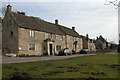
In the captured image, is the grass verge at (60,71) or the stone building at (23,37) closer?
the grass verge at (60,71)

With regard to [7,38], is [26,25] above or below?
above

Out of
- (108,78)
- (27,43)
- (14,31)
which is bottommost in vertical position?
(108,78)

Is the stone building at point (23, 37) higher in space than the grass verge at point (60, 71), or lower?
higher

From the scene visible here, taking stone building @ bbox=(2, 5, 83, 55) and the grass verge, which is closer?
the grass verge

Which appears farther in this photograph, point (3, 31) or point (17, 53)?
point (3, 31)

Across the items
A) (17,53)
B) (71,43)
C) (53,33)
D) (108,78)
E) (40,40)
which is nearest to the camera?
(108,78)

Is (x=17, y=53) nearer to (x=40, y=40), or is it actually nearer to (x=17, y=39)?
(x=17, y=39)

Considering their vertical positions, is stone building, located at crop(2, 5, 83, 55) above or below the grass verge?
above


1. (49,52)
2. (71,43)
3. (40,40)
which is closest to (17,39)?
(40,40)

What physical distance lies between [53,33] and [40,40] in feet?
23.2

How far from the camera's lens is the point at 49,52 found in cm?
4869

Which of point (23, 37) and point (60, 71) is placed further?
point (23, 37)

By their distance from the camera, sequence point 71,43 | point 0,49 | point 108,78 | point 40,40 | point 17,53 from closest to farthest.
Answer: point 108,78 < point 17,53 < point 0,49 < point 40,40 < point 71,43

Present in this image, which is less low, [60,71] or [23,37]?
[23,37]
